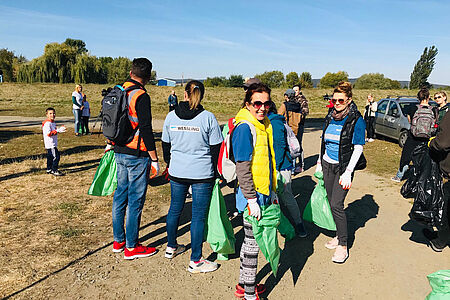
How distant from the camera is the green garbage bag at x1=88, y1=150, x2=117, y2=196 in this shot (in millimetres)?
4203

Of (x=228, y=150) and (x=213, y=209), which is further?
(x=213, y=209)

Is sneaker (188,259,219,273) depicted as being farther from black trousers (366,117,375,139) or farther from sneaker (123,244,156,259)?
black trousers (366,117,375,139)

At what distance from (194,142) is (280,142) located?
1214mm

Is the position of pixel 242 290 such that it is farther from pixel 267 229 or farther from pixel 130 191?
pixel 130 191

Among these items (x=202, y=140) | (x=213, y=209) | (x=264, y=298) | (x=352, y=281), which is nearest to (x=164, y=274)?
(x=213, y=209)

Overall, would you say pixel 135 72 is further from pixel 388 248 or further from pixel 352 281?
pixel 388 248

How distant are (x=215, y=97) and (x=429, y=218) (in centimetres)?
2804

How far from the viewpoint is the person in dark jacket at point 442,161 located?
11.8 ft

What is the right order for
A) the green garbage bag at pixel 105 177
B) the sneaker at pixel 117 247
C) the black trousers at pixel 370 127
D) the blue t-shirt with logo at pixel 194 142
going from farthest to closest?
the black trousers at pixel 370 127 → the green garbage bag at pixel 105 177 → the sneaker at pixel 117 247 → the blue t-shirt with logo at pixel 194 142

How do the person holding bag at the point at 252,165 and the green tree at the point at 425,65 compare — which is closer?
the person holding bag at the point at 252,165

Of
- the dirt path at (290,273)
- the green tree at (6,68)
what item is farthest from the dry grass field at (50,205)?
the green tree at (6,68)

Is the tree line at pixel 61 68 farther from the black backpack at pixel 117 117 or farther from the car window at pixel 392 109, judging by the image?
the black backpack at pixel 117 117

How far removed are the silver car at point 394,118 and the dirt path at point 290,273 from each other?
303 inches

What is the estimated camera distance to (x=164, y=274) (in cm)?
361
